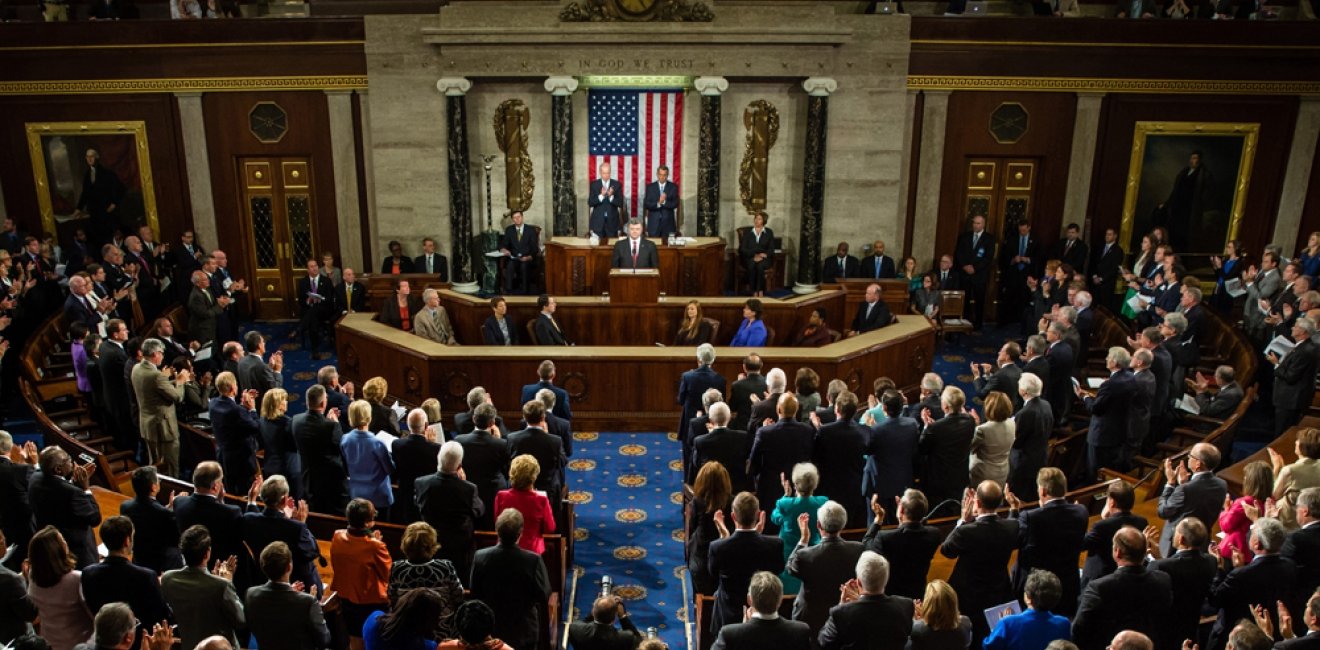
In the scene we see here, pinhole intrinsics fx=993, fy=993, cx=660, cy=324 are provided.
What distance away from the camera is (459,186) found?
14.1 metres

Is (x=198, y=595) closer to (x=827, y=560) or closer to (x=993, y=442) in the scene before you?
(x=827, y=560)

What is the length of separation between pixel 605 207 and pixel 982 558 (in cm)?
947

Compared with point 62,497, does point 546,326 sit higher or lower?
higher

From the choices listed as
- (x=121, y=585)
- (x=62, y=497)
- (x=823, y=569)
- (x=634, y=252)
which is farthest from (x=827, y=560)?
(x=634, y=252)

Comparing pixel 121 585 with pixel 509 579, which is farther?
pixel 509 579

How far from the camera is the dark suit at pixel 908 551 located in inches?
201

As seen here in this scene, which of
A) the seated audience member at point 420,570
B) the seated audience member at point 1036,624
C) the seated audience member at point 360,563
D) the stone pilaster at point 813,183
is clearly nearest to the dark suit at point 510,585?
the seated audience member at point 420,570

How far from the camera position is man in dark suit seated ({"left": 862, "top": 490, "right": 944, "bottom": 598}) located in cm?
504

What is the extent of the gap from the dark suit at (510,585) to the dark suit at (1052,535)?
8.48 ft

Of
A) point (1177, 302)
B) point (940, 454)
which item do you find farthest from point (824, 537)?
point (1177, 302)

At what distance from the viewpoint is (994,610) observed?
4.81 m

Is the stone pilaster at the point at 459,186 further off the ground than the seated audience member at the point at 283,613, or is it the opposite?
the stone pilaster at the point at 459,186

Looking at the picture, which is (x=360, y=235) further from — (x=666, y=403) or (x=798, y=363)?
(x=798, y=363)

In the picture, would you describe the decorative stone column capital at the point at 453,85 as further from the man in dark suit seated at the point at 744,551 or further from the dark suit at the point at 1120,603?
the dark suit at the point at 1120,603
